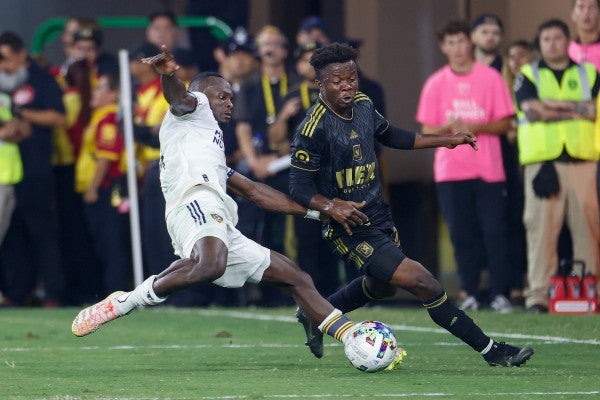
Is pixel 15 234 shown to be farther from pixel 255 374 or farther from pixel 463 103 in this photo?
pixel 255 374

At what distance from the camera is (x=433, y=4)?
16031 millimetres

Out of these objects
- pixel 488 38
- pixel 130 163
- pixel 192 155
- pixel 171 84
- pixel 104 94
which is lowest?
pixel 130 163

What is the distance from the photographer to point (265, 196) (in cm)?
975

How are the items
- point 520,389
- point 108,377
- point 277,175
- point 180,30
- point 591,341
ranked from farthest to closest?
point 180,30
point 277,175
point 591,341
point 108,377
point 520,389

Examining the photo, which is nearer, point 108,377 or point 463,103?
point 108,377

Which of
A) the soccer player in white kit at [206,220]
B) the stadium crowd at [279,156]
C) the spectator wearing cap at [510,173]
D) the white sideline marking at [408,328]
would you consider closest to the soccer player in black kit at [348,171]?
the soccer player in white kit at [206,220]

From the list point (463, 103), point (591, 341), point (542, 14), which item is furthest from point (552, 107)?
point (591, 341)

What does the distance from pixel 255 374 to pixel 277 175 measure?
6139 mm

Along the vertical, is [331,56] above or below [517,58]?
above

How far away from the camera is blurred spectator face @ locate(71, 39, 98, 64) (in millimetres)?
15992

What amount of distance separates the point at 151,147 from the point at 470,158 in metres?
3.07

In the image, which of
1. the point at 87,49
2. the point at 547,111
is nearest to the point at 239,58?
the point at 87,49

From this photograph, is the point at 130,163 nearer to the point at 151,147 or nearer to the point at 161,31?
the point at 151,147

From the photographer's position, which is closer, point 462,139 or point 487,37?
point 462,139
